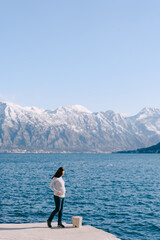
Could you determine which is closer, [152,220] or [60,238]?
[60,238]

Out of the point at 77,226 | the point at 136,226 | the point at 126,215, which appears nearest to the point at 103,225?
the point at 136,226

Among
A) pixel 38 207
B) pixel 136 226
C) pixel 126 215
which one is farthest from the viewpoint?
pixel 38 207

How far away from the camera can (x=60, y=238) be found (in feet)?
55.8

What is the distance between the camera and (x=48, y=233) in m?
18.1

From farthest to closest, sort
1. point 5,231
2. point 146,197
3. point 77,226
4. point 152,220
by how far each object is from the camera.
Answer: point 146,197 < point 152,220 < point 77,226 < point 5,231

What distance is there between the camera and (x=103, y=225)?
91.4 feet

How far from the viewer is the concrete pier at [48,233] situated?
56.5ft

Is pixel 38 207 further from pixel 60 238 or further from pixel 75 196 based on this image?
pixel 60 238

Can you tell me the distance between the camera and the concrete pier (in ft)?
56.5

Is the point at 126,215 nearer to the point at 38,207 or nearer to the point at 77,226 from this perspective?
the point at 38,207

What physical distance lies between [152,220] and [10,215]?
48.9 ft

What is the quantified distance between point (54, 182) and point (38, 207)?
18887mm

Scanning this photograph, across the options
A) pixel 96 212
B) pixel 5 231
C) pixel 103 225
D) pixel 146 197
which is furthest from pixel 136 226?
pixel 146 197

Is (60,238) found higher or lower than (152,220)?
higher
